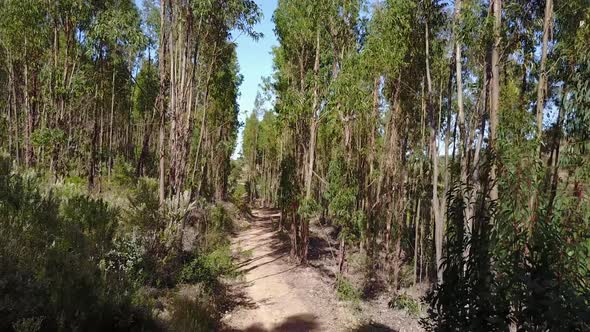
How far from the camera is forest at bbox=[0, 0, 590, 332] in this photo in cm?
349

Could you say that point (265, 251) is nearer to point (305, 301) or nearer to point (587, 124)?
point (305, 301)

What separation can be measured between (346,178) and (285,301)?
12.5ft

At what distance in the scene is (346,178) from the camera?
11.5 metres

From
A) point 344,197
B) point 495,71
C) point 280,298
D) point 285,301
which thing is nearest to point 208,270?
point 280,298

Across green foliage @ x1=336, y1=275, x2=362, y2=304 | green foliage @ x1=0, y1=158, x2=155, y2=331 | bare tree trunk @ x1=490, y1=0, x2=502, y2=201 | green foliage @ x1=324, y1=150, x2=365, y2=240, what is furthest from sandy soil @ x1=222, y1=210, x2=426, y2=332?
bare tree trunk @ x1=490, y1=0, x2=502, y2=201

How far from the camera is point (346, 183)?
37.7 feet

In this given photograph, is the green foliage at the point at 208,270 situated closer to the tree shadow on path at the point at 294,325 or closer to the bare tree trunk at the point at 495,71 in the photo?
the tree shadow on path at the point at 294,325

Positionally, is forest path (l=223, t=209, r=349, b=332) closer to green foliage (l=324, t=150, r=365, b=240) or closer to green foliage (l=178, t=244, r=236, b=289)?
green foliage (l=178, t=244, r=236, b=289)

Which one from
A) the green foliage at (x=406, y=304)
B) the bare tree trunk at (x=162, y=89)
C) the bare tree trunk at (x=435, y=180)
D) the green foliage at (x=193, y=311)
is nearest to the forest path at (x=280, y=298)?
the green foliage at (x=193, y=311)

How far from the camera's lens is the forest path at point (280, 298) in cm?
923

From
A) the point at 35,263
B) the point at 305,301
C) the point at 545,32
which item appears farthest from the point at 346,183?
the point at 35,263

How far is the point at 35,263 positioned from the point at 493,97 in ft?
26.7

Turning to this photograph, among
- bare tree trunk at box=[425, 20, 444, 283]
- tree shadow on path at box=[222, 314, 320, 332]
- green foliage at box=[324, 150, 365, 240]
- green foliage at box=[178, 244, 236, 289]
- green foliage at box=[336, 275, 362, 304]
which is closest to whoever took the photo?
tree shadow on path at box=[222, 314, 320, 332]

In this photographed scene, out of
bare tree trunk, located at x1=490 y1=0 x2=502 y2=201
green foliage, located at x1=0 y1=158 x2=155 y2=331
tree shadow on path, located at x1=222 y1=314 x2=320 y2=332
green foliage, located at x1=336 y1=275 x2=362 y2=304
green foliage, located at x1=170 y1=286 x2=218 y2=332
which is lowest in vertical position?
tree shadow on path, located at x1=222 y1=314 x2=320 y2=332
